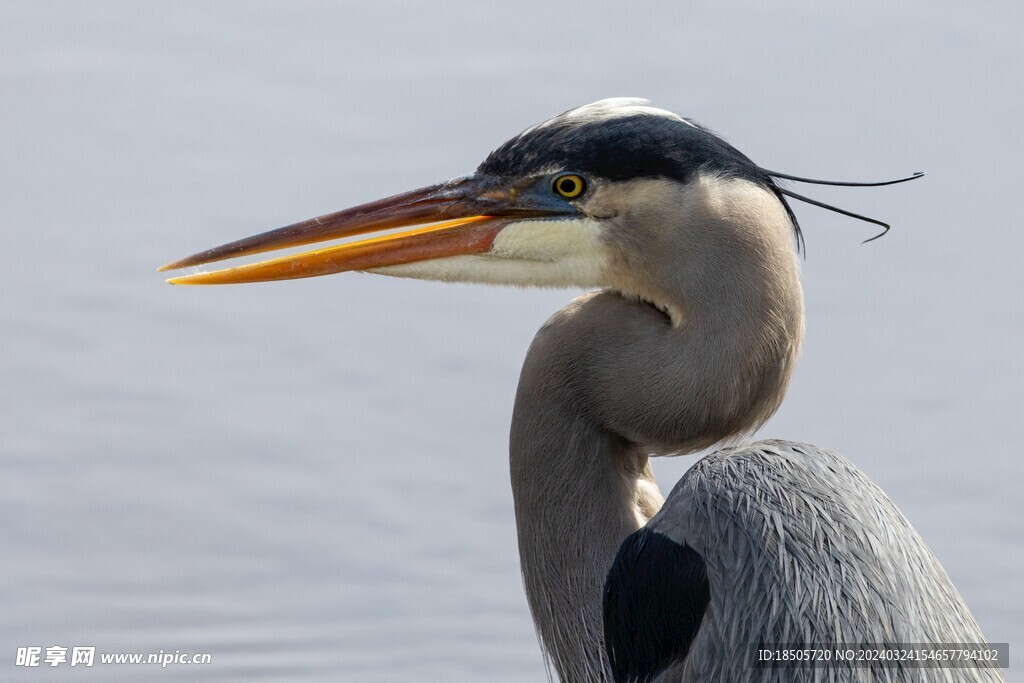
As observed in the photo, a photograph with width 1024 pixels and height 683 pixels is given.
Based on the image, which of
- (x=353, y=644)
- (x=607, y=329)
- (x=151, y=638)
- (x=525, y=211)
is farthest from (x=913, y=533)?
(x=151, y=638)

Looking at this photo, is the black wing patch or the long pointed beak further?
the long pointed beak

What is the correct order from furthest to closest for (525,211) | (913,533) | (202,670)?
(202,670) < (525,211) < (913,533)

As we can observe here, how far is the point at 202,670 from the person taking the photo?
5.50m

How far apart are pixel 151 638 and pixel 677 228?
3.14 metres

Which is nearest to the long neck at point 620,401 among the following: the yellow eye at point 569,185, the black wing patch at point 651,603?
the black wing patch at point 651,603

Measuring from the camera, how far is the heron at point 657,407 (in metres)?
3.15

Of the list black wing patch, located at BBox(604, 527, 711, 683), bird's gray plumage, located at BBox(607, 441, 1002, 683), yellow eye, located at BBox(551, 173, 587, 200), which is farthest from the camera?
yellow eye, located at BBox(551, 173, 587, 200)

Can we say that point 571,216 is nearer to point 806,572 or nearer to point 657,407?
point 657,407

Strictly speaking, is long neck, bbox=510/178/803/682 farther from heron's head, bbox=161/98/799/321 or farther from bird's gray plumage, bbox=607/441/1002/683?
bird's gray plumage, bbox=607/441/1002/683

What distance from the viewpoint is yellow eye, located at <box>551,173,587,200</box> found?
346 centimetres

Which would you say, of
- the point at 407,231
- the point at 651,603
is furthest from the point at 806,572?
the point at 407,231

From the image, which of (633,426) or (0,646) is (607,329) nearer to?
(633,426)

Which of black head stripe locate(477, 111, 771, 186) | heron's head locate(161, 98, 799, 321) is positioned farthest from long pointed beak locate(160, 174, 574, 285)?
black head stripe locate(477, 111, 771, 186)

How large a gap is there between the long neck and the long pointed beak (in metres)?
0.27
